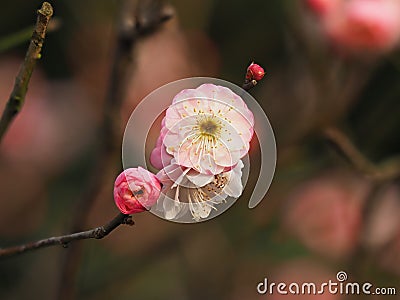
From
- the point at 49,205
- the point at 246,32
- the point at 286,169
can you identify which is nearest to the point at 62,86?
the point at 49,205

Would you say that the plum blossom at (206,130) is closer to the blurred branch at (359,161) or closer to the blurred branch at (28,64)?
the blurred branch at (28,64)

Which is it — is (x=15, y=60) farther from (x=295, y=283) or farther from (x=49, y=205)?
(x=295, y=283)

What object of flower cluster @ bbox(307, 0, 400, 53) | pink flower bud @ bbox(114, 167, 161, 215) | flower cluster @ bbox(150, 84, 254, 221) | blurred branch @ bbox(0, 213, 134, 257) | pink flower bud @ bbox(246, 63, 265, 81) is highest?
flower cluster @ bbox(307, 0, 400, 53)

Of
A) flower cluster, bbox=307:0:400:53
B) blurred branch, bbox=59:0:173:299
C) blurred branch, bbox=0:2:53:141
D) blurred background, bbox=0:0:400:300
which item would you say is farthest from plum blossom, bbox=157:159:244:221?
flower cluster, bbox=307:0:400:53

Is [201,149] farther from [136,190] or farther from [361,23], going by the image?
[361,23]

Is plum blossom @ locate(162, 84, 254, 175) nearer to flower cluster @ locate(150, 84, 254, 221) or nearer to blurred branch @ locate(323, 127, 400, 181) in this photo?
flower cluster @ locate(150, 84, 254, 221)

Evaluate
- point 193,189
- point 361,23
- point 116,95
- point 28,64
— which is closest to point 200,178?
point 193,189
